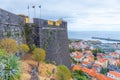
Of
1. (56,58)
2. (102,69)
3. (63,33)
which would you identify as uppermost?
(63,33)

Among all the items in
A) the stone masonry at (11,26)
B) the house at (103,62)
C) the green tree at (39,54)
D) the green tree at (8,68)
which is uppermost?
the stone masonry at (11,26)

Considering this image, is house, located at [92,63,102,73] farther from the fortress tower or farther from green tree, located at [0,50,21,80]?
green tree, located at [0,50,21,80]

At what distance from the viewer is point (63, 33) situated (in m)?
16.9

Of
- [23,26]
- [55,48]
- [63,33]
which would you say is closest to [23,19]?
[23,26]

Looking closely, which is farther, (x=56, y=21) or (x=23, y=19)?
(x=56, y=21)

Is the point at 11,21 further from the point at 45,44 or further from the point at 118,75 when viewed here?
the point at 118,75

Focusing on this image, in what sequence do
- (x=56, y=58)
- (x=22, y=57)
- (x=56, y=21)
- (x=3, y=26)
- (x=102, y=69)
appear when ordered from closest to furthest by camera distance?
(x=3, y=26) → (x=22, y=57) → (x=56, y=58) → (x=56, y=21) → (x=102, y=69)

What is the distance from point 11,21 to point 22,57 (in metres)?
1.71

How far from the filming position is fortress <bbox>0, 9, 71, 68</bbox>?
11.0 metres

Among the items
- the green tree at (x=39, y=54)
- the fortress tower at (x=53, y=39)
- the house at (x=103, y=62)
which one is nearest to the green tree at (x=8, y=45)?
the green tree at (x=39, y=54)

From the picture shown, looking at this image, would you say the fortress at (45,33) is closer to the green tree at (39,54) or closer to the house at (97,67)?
the green tree at (39,54)

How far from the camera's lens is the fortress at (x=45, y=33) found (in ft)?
35.9

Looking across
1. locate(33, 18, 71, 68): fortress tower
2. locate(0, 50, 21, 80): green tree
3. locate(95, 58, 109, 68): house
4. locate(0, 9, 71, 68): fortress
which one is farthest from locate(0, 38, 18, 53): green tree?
locate(95, 58, 109, 68): house

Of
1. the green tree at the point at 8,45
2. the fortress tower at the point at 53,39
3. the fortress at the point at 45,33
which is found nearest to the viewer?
the green tree at the point at 8,45
